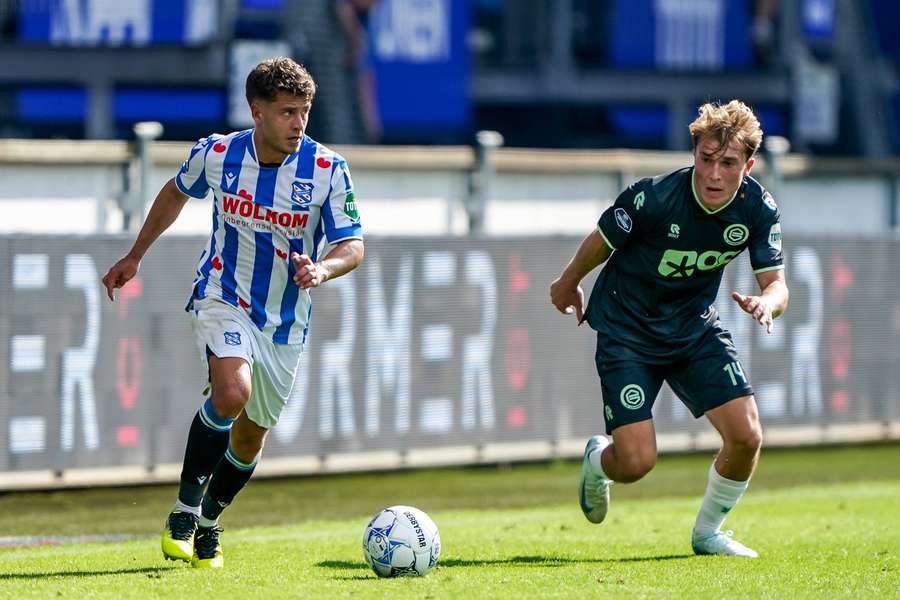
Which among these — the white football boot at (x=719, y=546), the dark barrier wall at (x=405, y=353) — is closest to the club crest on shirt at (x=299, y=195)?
the white football boot at (x=719, y=546)

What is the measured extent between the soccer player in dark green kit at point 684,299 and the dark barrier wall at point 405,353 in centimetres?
455

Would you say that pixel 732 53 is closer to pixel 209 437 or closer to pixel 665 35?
pixel 665 35

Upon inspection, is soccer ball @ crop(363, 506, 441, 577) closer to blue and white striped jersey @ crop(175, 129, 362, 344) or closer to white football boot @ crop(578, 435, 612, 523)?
blue and white striped jersey @ crop(175, 129, 362, 344)

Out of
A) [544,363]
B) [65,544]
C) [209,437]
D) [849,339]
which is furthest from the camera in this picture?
[849,339]

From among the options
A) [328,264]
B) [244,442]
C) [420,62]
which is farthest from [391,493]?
[420,62]

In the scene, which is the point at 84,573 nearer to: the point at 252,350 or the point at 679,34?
the point at 252,350

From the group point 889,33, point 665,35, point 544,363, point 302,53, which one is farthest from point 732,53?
point 544,363

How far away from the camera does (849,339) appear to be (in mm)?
15977

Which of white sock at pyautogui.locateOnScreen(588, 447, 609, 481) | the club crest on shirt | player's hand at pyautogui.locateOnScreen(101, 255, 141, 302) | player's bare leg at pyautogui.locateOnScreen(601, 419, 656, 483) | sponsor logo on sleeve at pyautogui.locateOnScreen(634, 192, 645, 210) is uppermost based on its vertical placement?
the club crest on shirt

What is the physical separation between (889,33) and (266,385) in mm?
26741

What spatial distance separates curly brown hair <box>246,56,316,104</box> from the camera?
7883 mm

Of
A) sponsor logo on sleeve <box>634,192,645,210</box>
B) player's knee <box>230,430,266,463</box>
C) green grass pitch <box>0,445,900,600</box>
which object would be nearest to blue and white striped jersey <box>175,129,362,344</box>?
player's knee <box>230,430,266,463</box>

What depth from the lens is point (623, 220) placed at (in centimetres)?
856

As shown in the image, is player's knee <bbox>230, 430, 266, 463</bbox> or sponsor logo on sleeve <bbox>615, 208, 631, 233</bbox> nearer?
player's knee <bbox>230, 430, 266, 463</bbox>
